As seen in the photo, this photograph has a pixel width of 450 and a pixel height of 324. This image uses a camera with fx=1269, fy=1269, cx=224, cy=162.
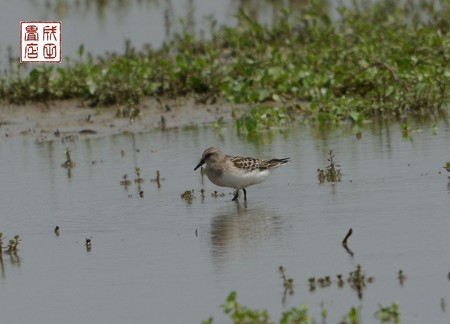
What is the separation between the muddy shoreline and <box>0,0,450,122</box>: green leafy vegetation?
0.18 metres

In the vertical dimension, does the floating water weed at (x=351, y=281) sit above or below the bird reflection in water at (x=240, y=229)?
below

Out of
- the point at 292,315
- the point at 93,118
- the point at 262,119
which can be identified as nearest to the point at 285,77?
the point at 262,119

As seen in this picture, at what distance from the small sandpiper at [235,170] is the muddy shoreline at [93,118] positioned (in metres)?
4.78

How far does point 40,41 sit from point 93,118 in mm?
1404

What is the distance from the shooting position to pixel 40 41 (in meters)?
19.0

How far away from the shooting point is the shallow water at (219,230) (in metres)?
9.01

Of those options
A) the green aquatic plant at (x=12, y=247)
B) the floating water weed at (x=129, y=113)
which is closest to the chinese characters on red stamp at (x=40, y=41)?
the floating water weed at (x=129, y=113)

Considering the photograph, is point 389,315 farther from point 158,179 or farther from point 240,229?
point 158,179

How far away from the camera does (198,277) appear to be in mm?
9664

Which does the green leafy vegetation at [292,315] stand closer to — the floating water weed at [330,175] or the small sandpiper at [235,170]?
the small sandpiper at [235,170]

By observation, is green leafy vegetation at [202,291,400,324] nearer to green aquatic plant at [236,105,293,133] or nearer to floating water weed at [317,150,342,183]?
floating water weed at [317,150,342,183]

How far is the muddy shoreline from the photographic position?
1859 centimetres

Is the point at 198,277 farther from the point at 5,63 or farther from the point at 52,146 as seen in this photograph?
the point at 5,63

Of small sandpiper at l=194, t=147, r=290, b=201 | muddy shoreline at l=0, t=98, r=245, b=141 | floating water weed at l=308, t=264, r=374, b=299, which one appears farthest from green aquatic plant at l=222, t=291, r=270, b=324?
muddy shoreline at l=0, t=98, r=245, b=141
